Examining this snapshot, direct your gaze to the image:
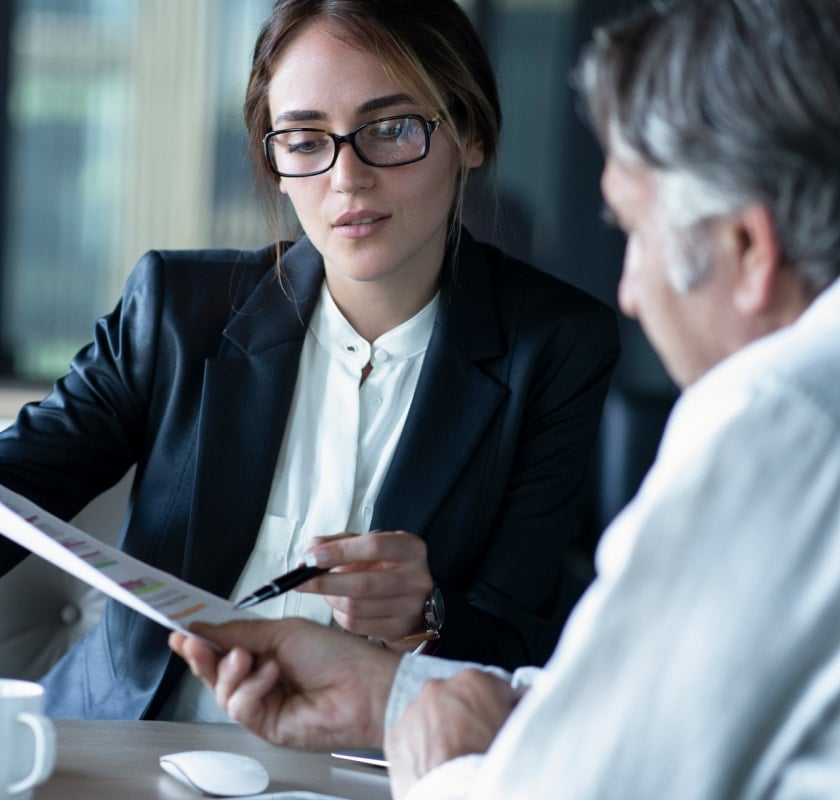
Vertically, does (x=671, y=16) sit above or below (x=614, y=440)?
above

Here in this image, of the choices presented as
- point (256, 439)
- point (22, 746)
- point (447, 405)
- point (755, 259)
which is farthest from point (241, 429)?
point (755, 259)

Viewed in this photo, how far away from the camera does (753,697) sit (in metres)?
0.67

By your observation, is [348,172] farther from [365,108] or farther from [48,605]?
[48,605]

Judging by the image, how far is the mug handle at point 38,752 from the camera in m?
0.90

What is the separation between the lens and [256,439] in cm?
163

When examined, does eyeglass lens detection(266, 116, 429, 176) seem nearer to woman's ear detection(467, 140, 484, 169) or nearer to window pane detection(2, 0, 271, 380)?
woman's ear detection(467, 140, 484, 169)

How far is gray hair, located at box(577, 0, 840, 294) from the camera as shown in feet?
2.46

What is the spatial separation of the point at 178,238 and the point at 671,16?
3.56m

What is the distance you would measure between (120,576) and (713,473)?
63cm

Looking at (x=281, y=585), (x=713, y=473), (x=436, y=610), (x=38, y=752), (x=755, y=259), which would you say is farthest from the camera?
(x=436, y=610)

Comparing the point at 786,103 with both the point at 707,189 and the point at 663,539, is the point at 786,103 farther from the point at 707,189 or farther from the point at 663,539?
the point at 663,539

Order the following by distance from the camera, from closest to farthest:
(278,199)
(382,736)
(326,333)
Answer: (382,736) → (326,333) → (278,199)

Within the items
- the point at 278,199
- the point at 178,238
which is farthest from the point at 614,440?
the point at 278,199

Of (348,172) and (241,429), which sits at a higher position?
(348,172)
